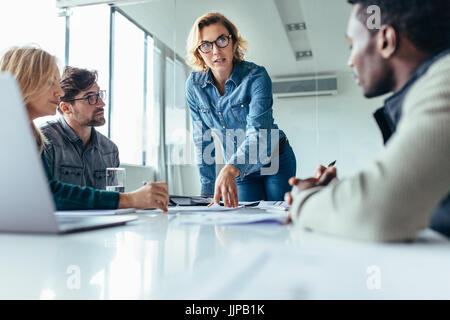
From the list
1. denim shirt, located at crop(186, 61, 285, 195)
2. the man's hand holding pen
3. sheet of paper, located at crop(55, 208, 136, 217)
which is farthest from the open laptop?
denim shirt, located at crop(186, 61, 285, 195)

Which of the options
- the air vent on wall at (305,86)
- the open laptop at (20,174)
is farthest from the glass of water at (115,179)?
the air vent on wall at (305,86)

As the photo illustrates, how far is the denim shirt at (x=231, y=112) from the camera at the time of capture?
1.73 metres

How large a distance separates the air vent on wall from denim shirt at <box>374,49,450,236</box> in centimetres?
313

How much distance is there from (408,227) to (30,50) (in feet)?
4.58

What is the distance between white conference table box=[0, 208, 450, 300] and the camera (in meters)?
0.29

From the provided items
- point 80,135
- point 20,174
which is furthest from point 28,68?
point 20,174

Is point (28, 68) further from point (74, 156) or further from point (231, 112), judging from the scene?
point (231, 112)

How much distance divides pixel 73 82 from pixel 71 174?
0.56 meters

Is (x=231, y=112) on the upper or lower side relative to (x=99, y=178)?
upper

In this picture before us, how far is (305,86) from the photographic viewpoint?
152 inches

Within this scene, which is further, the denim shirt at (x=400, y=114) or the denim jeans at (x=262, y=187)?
the denim jeans at (x=262, y=187)

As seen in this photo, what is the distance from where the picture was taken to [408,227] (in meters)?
0.46

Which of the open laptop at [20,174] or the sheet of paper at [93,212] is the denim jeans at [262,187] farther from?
the open laptop at [20,174]

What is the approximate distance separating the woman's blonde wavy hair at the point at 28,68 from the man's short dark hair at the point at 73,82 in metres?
0.64
